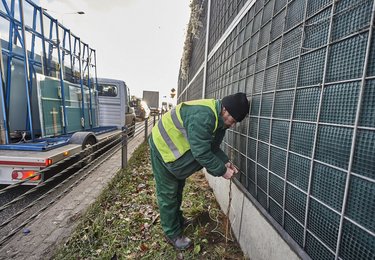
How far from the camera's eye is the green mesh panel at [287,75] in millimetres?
1666

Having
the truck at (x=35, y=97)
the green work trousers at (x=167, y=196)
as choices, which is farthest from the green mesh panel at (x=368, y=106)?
the truck at (x=35, y=97)

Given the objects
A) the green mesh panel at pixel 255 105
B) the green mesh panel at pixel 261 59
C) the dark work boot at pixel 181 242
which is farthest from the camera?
the dark work boot at pixel 181 242

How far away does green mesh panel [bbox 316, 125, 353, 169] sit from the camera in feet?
3.76

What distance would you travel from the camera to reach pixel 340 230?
1163 millimetres

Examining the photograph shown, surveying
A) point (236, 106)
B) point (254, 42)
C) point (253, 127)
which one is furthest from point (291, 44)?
point (253, 127)

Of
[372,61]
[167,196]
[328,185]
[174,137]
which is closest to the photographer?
[372,61]

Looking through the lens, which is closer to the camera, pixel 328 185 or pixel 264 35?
pixel 328 185

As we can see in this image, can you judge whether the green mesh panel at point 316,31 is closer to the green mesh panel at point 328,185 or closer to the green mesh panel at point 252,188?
the green mesh panel at point 328,185

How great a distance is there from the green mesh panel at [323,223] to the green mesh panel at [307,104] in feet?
1.87

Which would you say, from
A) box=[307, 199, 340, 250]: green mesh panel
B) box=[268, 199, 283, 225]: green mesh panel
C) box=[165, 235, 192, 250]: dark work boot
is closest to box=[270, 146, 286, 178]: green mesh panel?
box=[268, 199, 283, 225]: green mesh panel

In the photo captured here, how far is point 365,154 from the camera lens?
3.39 feet

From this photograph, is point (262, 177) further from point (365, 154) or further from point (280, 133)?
point (365, 154)

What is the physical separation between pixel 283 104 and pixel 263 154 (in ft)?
1.89

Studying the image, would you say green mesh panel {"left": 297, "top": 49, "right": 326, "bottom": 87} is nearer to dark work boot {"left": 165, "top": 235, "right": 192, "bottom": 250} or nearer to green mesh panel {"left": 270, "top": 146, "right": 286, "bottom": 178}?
green mesh panel {"left": 270, "top": 146, "right": 286, "bottom": 178}
